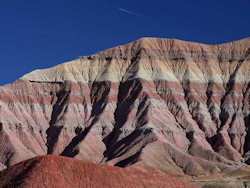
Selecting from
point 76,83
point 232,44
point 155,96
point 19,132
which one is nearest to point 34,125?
point 19,132

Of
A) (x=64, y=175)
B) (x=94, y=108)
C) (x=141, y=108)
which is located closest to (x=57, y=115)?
(x=94, y=108)

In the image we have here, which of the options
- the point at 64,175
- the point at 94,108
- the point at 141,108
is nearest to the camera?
the point at 64,175

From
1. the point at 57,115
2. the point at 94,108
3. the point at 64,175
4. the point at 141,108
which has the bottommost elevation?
the point at 57,115

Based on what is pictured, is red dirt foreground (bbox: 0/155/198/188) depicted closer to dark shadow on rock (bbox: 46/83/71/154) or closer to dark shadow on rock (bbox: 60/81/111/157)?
dark shadow on rock (bbox: 60/81/111/157)

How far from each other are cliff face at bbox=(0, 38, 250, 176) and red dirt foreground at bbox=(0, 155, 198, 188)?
55.1 metres

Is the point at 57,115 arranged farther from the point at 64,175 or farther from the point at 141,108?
→ the point at 64,175

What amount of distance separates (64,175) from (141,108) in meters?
89.3

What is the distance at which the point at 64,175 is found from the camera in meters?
69.5

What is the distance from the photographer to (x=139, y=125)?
15200cm

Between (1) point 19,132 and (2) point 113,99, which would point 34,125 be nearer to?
(1) point 19,132

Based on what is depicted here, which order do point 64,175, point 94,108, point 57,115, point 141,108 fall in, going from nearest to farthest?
point 64,175 < point 141,108 < point 57,115 < point 94,108

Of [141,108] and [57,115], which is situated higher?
[141,108]

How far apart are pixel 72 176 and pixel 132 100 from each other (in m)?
93.0

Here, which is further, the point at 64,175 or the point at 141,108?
the point at 141,108
